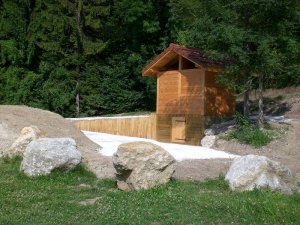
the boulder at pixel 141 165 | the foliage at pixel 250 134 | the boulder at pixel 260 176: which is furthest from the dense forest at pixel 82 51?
the boulder at pixel 141 165

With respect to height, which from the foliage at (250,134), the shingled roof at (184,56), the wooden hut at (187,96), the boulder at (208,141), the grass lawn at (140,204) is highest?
the shingled roof at (184,56)

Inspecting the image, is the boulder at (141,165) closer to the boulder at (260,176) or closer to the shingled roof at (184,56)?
the boulder at (260,176)

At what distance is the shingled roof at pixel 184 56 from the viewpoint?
21453mm

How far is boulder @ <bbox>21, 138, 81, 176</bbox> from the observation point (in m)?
11.3

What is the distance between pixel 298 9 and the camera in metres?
19.1

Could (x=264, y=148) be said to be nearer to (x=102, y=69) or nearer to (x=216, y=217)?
(x=216, y=217)

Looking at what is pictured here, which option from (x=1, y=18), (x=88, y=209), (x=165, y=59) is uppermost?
(x=1, y=18)

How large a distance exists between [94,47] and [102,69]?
5.87 ft

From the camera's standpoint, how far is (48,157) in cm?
1127

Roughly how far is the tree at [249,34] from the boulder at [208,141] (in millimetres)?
2052

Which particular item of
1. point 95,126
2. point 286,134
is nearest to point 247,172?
point 286,134

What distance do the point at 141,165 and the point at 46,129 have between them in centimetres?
908

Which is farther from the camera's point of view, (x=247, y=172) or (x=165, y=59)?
(x=165, y=59)

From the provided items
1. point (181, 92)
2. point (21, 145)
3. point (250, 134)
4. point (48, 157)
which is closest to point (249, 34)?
point (250, 134)
